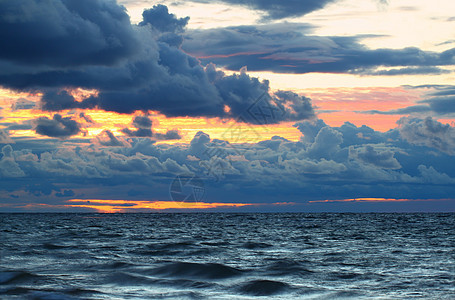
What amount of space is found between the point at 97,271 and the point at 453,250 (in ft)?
116

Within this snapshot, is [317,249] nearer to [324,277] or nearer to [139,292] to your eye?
[324,277]

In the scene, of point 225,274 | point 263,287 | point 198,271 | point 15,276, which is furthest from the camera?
point 198,271

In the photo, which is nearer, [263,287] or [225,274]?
[263,287]

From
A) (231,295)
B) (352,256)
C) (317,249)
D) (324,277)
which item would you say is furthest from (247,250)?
(231,295)

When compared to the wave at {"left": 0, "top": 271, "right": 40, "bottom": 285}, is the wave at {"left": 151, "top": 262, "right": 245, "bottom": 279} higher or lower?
lower

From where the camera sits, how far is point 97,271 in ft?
107

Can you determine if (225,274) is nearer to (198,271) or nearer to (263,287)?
(198,271)

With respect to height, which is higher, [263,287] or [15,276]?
[15,276]

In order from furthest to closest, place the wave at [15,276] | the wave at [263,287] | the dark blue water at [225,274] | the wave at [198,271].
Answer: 1. the wave at [198,271]
2. the wave at [15,276]
3. the wave at [263,287]
4. the dark blue water at [225,274]

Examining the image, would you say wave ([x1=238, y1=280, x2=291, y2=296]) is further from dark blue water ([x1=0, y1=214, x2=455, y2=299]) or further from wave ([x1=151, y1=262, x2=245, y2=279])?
wave ([x1=151, y1=262, x2=245, y2=279])

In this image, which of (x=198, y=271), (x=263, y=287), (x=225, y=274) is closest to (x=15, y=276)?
(x=198, y=271)

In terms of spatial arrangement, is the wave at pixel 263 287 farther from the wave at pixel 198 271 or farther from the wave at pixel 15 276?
the wave at pixel 15 276

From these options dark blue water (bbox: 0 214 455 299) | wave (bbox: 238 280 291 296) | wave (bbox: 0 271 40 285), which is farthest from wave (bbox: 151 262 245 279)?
wave (bbox: 0 271 40 285)

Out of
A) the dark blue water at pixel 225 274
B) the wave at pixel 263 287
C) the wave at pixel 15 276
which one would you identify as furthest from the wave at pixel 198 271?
the wave at pixel 15 276
